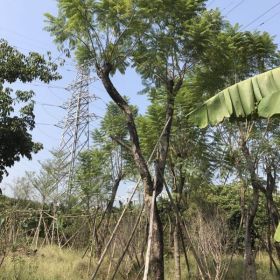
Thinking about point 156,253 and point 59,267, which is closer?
point 156,253

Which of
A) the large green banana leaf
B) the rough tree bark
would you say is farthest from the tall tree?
the large green banana leaf

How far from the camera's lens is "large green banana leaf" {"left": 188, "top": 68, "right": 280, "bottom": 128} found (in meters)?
5.47

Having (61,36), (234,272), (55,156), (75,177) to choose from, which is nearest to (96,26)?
(61,36)

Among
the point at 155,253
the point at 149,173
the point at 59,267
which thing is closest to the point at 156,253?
the point at 155,253

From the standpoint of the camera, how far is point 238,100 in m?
5.54

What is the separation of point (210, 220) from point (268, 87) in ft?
18.1

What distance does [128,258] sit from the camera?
12.4 m

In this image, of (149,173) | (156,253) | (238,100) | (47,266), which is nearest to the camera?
(238,100)

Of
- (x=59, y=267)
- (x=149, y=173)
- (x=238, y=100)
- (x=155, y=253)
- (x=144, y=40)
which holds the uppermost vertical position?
(x=144, y=40)

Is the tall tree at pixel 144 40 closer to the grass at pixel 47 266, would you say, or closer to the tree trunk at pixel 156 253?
the tree trunk at pixel 156 253

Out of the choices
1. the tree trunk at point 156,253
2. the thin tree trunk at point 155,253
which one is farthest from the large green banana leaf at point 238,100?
the tree trunk at point 156,253

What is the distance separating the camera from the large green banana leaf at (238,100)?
17.9 ft

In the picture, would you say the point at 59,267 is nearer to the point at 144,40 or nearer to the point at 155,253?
the point at 155,253

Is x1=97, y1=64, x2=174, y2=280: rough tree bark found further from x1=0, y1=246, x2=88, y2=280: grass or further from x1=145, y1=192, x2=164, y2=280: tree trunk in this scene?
x1=0, y1=246, x2=88, y2=280: grass
